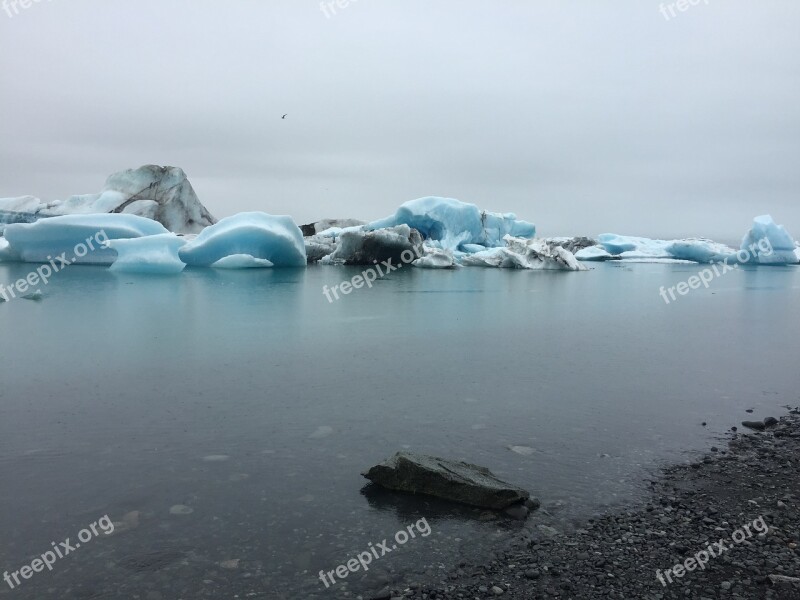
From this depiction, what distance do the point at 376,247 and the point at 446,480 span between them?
20.8 metres

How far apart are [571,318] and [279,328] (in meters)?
5.16

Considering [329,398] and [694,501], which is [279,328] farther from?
[694,501]

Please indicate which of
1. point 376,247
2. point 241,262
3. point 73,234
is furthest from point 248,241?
point 73,234

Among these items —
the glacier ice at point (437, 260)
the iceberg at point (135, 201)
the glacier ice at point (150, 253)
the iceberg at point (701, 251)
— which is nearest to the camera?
the glacier ice at point (150, 253)

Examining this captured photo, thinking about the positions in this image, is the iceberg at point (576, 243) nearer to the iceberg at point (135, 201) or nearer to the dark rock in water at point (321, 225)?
the dark rock in water at point (321, 225)

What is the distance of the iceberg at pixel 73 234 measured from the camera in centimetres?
1978

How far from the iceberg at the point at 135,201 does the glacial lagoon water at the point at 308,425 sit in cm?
1828

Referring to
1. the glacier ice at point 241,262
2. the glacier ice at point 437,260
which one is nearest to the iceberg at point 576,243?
the glacier ice at point 437,260

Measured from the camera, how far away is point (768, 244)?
3288 centimetres

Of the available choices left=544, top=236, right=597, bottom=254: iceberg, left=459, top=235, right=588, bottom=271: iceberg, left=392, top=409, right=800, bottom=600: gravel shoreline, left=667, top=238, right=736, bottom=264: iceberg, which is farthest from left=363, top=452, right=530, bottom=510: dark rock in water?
left=544, top=236, right=597, bottom=254: iceberg

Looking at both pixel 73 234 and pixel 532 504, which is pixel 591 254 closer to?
pixel 73 234

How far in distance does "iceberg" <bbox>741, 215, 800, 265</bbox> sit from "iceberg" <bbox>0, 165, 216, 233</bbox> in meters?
27.0

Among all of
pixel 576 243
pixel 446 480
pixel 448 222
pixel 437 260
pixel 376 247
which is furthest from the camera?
pixel 576 243

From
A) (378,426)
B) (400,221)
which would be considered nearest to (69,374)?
(378,426)
